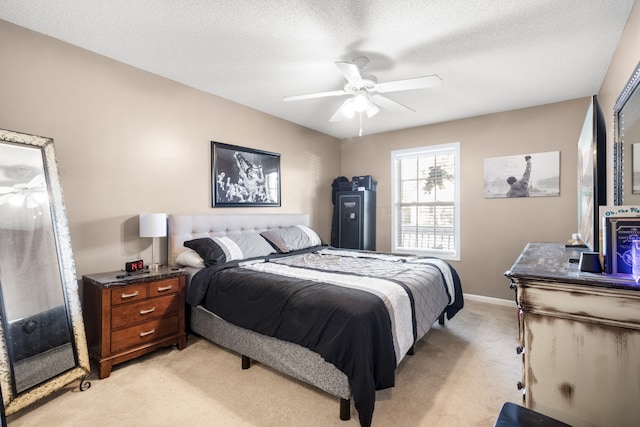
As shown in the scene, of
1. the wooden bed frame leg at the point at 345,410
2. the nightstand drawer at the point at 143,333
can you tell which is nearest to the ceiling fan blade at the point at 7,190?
the nightstand drawer at the point at 143,333

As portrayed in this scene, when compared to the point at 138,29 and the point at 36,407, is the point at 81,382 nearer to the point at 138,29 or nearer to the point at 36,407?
the point at 36,407

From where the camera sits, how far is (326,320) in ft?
5.95

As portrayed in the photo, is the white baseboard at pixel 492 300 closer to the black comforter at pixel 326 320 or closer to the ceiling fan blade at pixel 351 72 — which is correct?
the black comforter at pixel 326 320

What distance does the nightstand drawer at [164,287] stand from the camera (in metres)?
2.51

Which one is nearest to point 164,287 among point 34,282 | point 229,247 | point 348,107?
point 229,247

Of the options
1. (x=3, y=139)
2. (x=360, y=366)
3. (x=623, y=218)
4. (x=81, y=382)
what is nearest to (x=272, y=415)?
(x=360, y=366)

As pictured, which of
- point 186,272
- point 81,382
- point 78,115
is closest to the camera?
point 81,382

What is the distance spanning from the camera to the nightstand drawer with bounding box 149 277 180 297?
Result: 251cm

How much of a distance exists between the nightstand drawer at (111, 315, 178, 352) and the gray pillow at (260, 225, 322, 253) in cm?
Result: 136

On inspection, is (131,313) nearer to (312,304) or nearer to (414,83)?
(312,304)

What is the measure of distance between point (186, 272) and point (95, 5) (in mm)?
2133

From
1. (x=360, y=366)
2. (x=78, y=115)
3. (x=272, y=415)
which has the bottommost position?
(x=272, y=415)

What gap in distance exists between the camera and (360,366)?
1.64 meters

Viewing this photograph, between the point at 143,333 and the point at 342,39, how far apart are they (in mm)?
A: 2886
